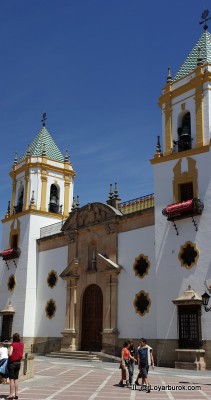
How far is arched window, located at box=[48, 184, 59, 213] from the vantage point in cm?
3694

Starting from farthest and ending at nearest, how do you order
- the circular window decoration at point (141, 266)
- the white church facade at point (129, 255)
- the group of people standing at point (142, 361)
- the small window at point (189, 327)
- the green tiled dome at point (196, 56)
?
the green tiled dome at point (196, 56) → the circular window decoration at point (141, 266) → the white church facade at point (129, 255) → the small window at point (189, 327) → the group of people standing at point (142, 361)

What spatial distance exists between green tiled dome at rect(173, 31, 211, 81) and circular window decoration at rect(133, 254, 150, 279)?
34.9 ft

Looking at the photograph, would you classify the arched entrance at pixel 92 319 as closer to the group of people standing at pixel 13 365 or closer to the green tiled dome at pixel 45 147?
the green tiled dome at pixel 45 147

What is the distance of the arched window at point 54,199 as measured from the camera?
36.9 m

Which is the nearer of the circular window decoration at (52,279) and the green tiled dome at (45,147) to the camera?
the circular window decoration at (52,279)

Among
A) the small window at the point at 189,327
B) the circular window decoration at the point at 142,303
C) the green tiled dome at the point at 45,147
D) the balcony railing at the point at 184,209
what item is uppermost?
the green tiled dome at the point at 45,147

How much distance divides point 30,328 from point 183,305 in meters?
14.8

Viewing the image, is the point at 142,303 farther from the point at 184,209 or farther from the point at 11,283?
the point at 11,283

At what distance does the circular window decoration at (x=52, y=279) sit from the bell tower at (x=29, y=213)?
1635 mm

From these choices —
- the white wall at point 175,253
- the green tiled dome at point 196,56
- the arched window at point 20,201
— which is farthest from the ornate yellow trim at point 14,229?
the green tiled dome at point 196,56

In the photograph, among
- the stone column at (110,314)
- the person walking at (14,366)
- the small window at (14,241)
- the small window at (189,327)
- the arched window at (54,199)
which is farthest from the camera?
the arched window at (54,199)

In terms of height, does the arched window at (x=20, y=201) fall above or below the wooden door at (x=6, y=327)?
above

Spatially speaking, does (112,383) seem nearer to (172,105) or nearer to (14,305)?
(172,105)

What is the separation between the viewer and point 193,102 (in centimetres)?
2588
